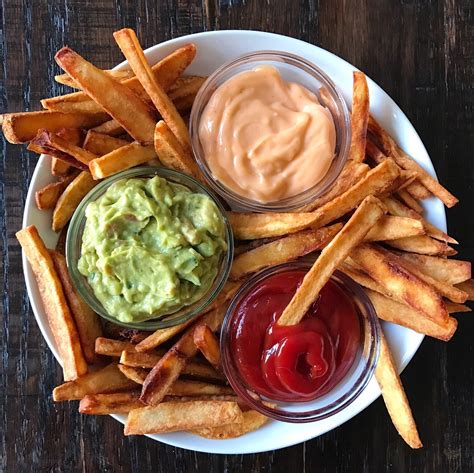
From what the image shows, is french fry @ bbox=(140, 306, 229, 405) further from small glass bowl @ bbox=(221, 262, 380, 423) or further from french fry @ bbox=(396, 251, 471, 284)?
french fry @ bbox=(396, 251, 471, 284)

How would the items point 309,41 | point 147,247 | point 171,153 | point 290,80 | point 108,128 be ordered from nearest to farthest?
point 147,247 < point 171,153 < point 108,128 < point 290,80 < point 309,41

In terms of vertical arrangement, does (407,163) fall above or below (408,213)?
above

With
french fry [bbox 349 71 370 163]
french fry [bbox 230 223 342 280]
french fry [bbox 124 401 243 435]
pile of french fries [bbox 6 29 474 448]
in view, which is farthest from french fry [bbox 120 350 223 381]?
french fry [bbox 349 71 370 163]

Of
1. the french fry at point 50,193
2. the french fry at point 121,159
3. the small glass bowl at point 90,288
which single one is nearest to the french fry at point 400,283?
the small glass bowl at point 90,288

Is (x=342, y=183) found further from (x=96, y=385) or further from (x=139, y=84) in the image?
(x=96, y=385)

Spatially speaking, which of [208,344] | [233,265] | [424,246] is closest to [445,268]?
[424,246]

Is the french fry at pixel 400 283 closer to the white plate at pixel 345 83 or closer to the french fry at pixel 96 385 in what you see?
the white plate at pixel 345 83

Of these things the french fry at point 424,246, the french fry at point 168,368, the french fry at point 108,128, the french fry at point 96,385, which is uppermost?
the french fry at point 108,128
